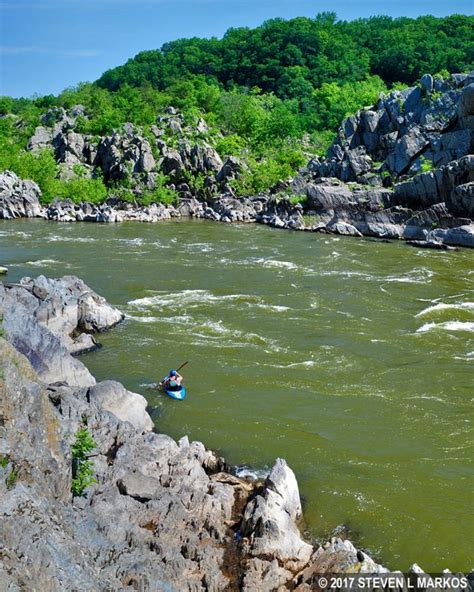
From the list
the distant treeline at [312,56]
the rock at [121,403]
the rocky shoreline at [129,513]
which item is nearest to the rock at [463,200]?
the rock at [121,403]

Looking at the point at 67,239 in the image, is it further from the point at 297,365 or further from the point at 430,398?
the point at 430,398

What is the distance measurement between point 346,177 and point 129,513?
182 ft

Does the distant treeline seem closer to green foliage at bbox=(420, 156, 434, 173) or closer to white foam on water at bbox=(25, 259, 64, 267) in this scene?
green foliage at bbox=(420, 156, 434, 173)

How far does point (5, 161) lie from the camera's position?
71875 mm

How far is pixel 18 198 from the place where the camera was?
6291cm

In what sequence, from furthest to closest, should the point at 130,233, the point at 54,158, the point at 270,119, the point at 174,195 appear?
1. the point at 270,119
2. the point at 54,158
3. the point at 174,195
4. the point at 130,233

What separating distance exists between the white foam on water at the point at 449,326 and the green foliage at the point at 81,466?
56.9 feet

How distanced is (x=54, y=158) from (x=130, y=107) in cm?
1638

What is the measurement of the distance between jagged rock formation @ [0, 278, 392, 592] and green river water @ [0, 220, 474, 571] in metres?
1.55

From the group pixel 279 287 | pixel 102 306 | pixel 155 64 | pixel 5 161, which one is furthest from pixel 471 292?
pixel 155 64

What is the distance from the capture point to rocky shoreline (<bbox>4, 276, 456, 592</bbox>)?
8672mm

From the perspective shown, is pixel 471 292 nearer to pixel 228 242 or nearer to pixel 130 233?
pixel 228 242

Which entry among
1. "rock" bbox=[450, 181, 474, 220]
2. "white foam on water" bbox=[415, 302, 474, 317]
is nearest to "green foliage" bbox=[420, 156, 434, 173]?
"rock" bbox=[450, 181, 474, 220]

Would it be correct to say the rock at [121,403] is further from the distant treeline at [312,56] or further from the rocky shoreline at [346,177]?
the distant treeline at [312,56]
